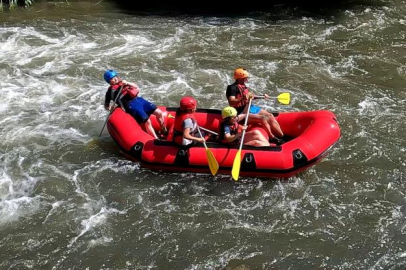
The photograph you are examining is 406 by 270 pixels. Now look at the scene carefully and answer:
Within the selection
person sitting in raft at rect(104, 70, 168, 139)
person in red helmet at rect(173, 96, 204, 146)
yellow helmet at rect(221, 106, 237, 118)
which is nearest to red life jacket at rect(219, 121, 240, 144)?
yellow helmet at rect(221, 106, 237, 118)

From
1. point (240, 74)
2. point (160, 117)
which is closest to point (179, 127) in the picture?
point (160, 117)

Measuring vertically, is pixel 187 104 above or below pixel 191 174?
above

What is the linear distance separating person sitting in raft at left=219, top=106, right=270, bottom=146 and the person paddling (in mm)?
330

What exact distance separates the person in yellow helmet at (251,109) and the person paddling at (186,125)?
0.84 metres

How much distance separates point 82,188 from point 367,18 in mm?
8514

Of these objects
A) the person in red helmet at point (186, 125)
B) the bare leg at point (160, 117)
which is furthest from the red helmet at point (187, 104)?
the bare leg at point (160, 117)

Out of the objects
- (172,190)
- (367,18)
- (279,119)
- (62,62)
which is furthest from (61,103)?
(367,18)

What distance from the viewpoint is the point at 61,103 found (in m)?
8.75

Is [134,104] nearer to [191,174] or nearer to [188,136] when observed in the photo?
[188,136]

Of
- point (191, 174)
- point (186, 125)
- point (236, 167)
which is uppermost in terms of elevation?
point (186, 125)

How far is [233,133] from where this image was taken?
657 cm

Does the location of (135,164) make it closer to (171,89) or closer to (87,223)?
(87,223)

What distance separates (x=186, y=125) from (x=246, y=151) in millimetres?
834

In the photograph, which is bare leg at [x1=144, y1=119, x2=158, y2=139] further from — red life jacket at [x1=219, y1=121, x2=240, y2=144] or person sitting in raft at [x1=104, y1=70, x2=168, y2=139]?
red life jacket at [x1=219, y1=121, x2=240, y2=144]
